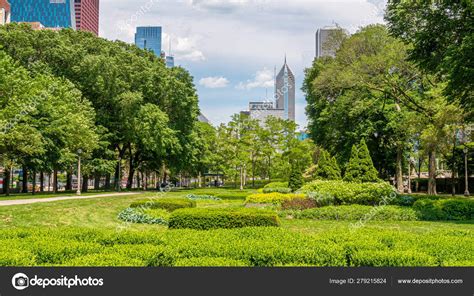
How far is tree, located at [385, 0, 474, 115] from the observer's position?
15828 mm

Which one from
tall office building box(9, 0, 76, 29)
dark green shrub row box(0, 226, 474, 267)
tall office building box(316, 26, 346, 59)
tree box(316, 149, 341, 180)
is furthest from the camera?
tall office building box(9, 0, 76, 29)

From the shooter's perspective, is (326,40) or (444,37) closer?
(444,37)

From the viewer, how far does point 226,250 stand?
677 centimetres

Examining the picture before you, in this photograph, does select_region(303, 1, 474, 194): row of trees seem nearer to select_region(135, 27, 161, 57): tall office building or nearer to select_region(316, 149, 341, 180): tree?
select_region(316, 149, 341, 180): tree

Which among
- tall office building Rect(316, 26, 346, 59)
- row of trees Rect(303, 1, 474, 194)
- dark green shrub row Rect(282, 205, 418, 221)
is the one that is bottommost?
dark green shrub row Rect(282, 205, 418, 221)

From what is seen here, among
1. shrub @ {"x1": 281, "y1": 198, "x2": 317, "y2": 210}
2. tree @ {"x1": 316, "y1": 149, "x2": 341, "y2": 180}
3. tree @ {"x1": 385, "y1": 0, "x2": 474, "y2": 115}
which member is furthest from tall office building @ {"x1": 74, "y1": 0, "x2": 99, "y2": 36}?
tree @ {"x1": 385, "y1": 0, "x2": 474, "y2": 115}

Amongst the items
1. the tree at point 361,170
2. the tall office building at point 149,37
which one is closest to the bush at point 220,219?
the tree at point 361,170

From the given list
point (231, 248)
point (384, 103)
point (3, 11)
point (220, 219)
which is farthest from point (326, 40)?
point (3, 11)

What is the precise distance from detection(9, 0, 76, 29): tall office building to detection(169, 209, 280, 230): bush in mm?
138481

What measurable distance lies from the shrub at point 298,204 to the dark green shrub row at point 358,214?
1.13m

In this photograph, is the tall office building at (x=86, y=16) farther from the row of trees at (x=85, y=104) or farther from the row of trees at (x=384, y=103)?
the row of trees at (x=384, y=103)

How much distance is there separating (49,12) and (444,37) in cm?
15532

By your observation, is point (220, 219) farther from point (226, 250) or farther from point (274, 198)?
point (274, 198)
